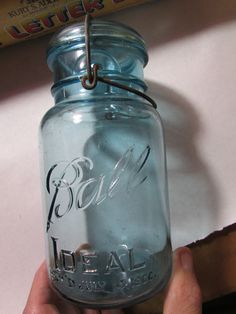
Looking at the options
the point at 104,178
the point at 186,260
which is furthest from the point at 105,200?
the point at 186,260

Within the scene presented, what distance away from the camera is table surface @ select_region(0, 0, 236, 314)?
2.06 feet

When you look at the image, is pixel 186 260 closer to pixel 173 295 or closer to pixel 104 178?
pixel 173 295

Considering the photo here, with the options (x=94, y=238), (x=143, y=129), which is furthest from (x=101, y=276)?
(x=143, y=129)

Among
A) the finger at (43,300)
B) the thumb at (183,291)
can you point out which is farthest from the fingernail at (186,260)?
the finger at (43,300)

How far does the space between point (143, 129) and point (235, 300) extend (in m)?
0.32

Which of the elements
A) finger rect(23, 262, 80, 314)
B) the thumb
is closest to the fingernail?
the thumb

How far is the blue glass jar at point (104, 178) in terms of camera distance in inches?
Result: 20.5

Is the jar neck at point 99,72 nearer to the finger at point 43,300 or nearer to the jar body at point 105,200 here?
the jar body at point 105,200

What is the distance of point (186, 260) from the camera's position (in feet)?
1.78

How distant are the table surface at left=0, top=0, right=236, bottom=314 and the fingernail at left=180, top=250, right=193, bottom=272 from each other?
79mm

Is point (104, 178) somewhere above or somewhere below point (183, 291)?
above

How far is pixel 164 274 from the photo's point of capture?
1.75 ft

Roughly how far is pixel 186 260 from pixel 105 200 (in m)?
0.14

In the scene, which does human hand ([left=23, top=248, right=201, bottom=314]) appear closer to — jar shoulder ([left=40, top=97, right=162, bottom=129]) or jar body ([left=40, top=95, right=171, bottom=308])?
jar body ([left=40, top=95, right=171, bottom=308])
